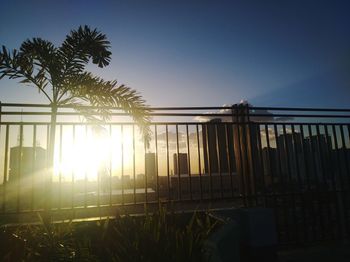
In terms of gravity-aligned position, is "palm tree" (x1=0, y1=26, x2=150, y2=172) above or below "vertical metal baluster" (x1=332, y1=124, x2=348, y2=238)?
above

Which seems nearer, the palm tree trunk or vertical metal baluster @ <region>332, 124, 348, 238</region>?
the palm tree trunk

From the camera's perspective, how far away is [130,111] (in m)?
3.86

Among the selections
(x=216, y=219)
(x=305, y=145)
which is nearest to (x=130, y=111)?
(x=216, y=219)

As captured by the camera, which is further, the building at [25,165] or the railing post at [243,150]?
the railing post at [243,150]

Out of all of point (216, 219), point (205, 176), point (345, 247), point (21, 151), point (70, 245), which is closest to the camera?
point (70, 245)

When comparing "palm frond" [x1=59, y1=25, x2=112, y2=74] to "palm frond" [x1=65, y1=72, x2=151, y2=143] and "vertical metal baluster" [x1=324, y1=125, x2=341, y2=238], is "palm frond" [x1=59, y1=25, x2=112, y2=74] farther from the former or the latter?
"vertical metal baluster" [x1=324, y1=125, x2=341, y2=238]

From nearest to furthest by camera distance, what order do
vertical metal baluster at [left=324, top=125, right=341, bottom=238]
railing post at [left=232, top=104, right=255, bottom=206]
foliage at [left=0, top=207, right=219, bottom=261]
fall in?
1. foliage at [left=0, top=207, right=219, bottom=261]
2. railing post at [left=232, top=104, right=255, bottom=206]
3. vertical metal baluster at [left=324, top=125, right=341, bottom=238]

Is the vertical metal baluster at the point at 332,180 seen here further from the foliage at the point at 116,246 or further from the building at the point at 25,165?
the building at the point at 25,165

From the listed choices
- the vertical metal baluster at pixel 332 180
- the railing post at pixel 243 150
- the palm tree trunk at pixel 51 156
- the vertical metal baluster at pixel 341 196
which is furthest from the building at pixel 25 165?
the vertical metal baluster at pixel 341 196

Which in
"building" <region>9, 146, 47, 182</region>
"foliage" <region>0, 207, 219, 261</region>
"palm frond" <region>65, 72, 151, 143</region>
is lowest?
"foliage" <region>0, 207, 219, 261</region>

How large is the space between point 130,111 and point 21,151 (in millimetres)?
1526

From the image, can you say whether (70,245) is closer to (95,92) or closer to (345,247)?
(95,92)

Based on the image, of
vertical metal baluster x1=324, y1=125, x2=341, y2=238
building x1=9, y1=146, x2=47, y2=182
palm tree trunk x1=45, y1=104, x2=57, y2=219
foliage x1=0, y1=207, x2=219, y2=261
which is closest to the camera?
foliage x1=0, y1=207, x2=219, y2=261

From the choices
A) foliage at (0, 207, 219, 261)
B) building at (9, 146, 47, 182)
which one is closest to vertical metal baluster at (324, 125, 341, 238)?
foliage at (0, 207, 219, 261)
